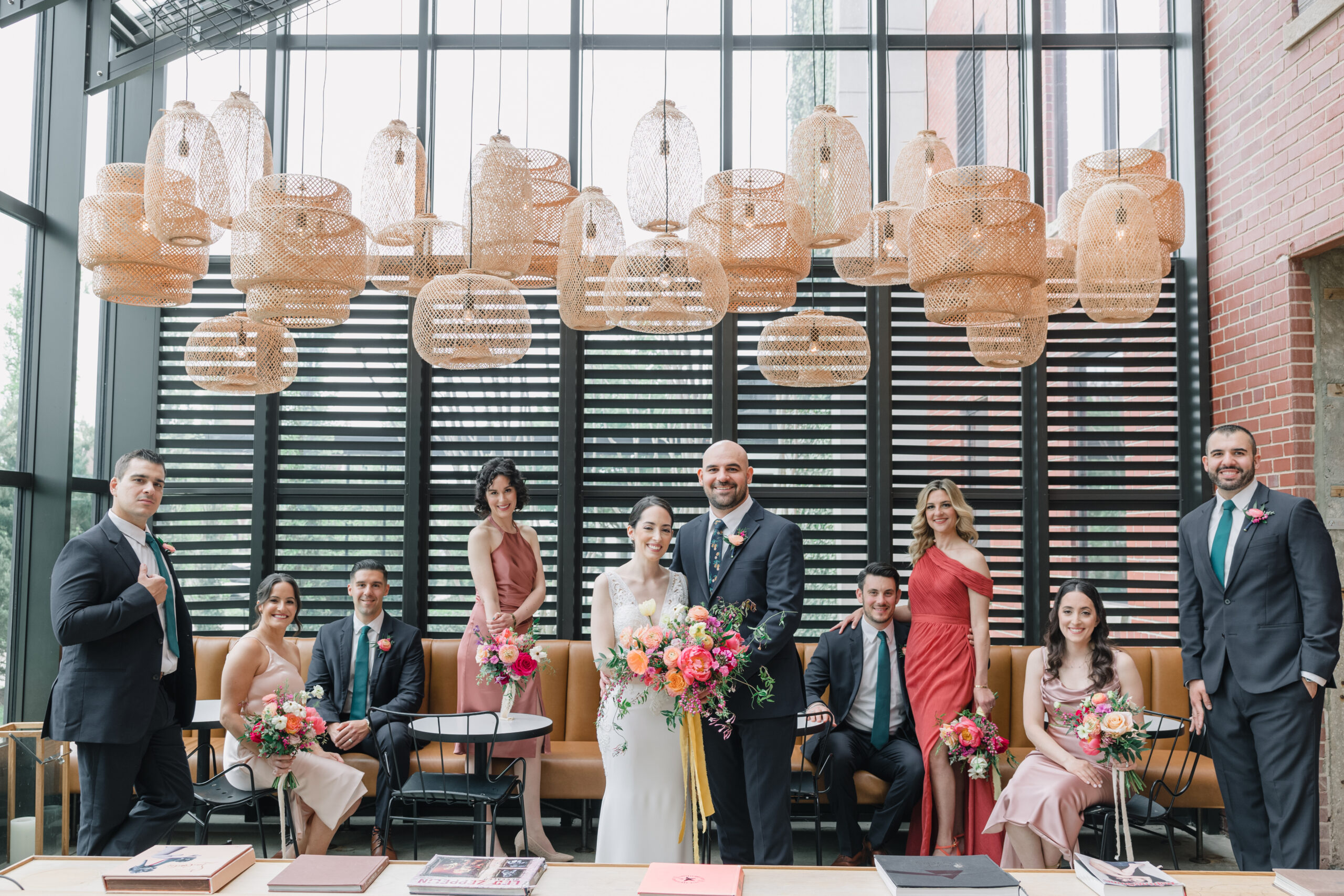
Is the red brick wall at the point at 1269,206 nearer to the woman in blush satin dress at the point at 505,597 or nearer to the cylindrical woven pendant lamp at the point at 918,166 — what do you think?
the cylindrical woven pendant lamp at the point at 918,166

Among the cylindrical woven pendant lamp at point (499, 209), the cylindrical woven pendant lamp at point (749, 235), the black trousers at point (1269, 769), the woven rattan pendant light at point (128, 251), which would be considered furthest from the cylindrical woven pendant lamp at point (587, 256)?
the black trousers at point (1269, 769)

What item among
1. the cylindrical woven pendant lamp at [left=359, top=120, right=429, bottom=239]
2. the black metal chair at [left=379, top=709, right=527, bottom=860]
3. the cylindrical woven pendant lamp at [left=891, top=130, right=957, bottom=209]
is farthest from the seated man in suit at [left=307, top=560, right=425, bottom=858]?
the cylindrical woven pendant lamp at [left=891, top=130, right=957, bottom=209]

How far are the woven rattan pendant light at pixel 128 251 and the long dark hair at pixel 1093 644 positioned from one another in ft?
13.9

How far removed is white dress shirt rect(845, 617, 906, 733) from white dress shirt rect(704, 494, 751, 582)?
154 centimetres

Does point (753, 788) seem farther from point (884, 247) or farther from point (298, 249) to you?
point (298, 249)

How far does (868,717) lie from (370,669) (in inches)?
109

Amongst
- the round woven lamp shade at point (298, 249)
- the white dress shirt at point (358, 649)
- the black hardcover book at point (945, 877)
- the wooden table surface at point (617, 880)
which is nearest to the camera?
the black hardcover book at point (945, 877)

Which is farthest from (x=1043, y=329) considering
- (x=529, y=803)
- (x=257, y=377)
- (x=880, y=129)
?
(x=257, y=377)

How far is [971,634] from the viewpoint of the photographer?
521 centimetres

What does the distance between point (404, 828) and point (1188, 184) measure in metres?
6.66

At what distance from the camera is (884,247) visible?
175 inches

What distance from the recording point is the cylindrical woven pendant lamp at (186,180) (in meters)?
3.70

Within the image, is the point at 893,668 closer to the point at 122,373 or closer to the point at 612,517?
the point at 612,517

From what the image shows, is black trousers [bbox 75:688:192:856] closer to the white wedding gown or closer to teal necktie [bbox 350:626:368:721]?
teal necktie [bbox 350:626:368:721]
